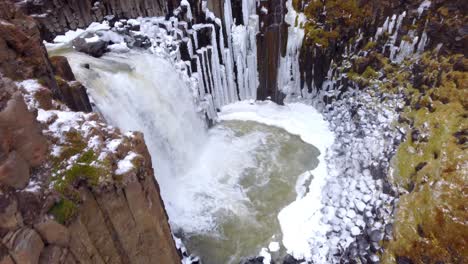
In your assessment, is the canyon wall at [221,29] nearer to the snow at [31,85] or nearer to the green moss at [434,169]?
the green moss at [434,169]

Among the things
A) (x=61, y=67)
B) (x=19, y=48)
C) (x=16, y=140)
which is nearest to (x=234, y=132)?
(x=61, y=67)

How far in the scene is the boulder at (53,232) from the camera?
5802 millimetres

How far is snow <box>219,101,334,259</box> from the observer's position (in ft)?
41.0

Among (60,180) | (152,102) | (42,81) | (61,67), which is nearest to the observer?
(60,180)

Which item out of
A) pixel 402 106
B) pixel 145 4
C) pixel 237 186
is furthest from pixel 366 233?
pixel 145 4

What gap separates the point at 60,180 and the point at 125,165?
1234mm

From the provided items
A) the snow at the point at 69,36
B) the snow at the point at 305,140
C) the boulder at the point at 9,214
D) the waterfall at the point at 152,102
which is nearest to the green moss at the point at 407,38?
the snow at the point at 305,140

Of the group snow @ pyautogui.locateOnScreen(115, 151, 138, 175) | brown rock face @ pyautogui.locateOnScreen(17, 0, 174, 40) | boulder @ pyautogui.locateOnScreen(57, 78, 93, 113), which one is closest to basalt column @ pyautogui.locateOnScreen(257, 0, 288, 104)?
brown rock face @ pyautogui.locateOnScreen(17, 0, 174, 40)

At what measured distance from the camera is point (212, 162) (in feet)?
50.5

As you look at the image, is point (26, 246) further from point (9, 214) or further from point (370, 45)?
point (370, 45)

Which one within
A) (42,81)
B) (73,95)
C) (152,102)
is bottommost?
(152,102)

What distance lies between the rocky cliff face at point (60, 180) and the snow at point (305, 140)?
5.14m

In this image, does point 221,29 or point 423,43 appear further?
point 221,29

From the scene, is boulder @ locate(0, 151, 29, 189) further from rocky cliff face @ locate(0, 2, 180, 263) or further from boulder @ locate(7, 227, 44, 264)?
A: boulder @ locate(7, 227, 44, 264)
